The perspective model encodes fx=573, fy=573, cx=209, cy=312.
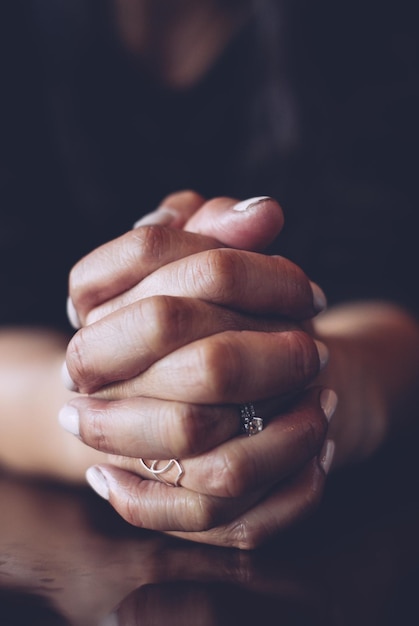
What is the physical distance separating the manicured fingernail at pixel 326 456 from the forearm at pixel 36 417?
0.23 metres

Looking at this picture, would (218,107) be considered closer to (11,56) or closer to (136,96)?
(136,96)

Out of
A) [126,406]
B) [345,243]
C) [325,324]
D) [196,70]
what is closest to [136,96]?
[196,70]

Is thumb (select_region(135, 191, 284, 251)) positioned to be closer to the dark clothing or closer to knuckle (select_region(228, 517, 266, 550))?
knuckle (select_region(228, 517, 266, 550))

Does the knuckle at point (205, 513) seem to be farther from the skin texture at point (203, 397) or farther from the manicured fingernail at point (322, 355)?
the manicured fingernail at point (322, 355)

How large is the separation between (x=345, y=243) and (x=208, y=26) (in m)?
0.57

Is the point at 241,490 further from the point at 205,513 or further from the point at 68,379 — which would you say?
the point at 68,379

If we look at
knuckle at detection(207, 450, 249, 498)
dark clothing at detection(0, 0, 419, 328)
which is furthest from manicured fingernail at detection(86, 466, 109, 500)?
dark clothing at detection(0, 0, 419, 328)

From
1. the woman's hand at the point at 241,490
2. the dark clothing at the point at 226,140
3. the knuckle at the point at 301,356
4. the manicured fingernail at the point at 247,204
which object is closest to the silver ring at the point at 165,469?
the woman's hand at the point at 241,490

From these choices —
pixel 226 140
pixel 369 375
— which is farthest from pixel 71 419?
pixel 226 140

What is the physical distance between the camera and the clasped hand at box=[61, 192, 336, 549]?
42 centimetres

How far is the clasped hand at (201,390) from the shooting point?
0.42m

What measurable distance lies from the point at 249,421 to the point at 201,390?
0.06 meters

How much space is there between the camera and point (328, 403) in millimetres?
501

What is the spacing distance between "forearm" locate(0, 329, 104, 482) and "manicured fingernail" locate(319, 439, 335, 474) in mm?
234
